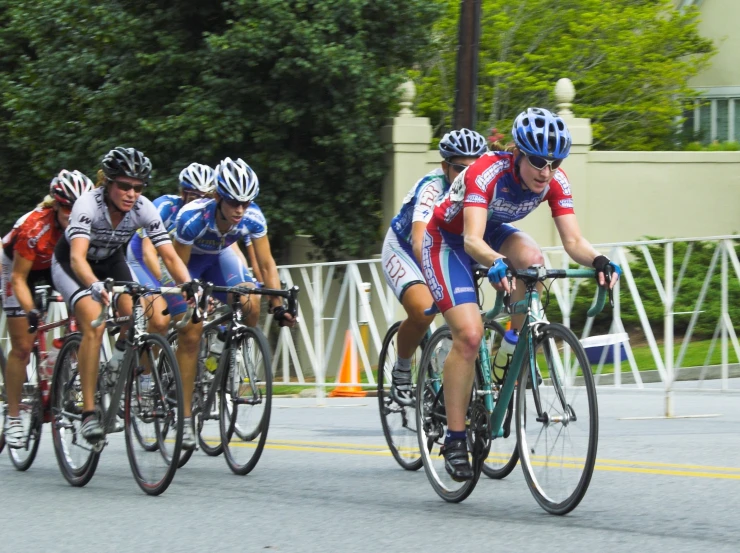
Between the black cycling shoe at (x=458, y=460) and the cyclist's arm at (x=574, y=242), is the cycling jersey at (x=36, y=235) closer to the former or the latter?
the black cycling shoe at (x=458, y=460)

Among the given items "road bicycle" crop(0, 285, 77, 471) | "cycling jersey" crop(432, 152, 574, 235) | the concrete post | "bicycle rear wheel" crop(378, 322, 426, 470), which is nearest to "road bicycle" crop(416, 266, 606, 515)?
"cycling jersey" crop(432, 152, 574, 235)

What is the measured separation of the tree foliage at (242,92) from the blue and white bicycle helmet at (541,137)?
40.4ft

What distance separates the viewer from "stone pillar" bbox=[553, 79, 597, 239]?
20797 mm

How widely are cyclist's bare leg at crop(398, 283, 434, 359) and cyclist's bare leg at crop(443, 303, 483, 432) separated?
3.81 feet

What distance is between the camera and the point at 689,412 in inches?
448

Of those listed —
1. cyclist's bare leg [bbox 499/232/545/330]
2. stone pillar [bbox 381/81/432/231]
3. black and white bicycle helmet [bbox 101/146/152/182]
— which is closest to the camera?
cyclist's bare leg [bbox 499/232/545/330]

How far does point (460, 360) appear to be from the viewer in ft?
22.5

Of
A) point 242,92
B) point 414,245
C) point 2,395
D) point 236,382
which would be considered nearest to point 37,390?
point 2,395

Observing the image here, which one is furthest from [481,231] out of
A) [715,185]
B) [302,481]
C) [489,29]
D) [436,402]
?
[489,29]

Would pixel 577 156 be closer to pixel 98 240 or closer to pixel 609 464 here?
pixel 609 464

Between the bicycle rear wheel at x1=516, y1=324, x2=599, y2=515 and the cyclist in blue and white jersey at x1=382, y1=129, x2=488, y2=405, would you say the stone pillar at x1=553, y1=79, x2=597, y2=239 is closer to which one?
the cyclist in blue and white jersey at x1=382, y1=129, x2=488, y2=405

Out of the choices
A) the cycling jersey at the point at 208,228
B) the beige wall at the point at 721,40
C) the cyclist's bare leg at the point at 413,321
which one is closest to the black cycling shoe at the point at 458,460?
the cyclist's bare leg at the point at 413,321

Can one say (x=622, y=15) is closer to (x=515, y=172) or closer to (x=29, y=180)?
(x=29, y=180)

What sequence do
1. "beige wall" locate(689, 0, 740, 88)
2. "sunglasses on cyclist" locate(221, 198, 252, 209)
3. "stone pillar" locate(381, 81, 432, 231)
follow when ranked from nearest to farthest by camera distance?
"sunglasses on cyclist" locate(221, 198, 252, 209) < "stone pillar" locate(381, 81, 432, 231) < "beige wall" locate(689, 0, 740, 88)
